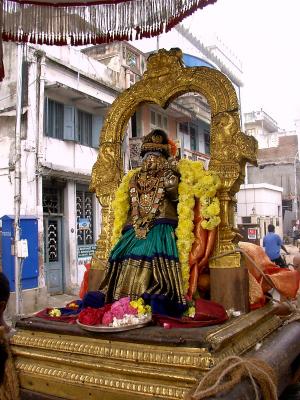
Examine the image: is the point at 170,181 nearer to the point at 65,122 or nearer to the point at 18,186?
the point at 18,186

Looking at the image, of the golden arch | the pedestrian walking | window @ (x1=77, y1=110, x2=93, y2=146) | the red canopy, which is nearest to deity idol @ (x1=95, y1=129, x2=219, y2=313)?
the golden arch

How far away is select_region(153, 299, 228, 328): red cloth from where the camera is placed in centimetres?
269

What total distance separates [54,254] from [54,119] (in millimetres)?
4289

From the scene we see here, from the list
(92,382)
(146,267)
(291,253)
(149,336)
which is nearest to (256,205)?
(291,253)

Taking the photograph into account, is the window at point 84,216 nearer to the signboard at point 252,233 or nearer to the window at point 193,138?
the signboard at point 252,233

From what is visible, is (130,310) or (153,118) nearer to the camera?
(130,310)

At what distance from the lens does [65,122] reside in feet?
43.2

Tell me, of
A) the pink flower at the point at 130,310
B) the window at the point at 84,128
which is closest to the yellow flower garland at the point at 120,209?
the pink flower at the point at 130,310

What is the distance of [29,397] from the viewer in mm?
2828

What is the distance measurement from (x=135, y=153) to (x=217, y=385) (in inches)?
520

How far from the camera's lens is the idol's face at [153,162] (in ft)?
12.1

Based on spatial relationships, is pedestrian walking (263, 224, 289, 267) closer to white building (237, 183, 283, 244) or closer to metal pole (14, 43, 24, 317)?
metal pole (14, 43, 24, 317)

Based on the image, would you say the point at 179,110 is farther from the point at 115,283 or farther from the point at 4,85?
the point at 115,283

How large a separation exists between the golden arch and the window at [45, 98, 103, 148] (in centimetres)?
895
